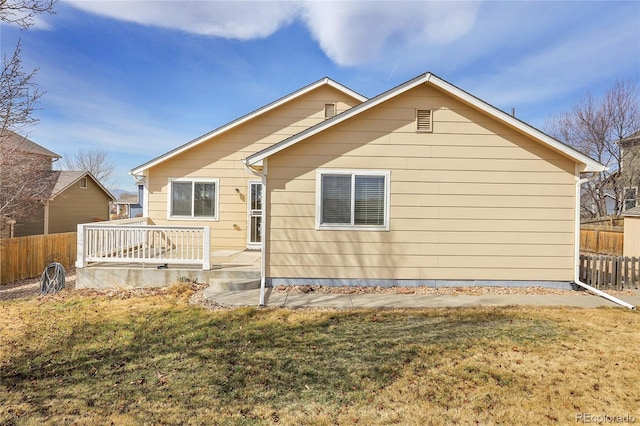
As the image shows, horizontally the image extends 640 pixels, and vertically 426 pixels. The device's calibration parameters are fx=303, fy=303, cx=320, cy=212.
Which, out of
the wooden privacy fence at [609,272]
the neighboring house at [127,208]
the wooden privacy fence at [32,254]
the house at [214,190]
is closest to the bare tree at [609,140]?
the wooden privacy fence at [609,272]

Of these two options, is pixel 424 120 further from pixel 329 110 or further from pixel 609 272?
pixel 609 272

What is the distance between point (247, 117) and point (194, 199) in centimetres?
337

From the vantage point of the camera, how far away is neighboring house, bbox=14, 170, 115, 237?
57.3 ft

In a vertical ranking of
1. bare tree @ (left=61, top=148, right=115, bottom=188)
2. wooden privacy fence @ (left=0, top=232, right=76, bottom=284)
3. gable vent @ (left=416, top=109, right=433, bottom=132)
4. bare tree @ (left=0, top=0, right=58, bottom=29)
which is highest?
bare tree @ (left=61, top=148, right=115, bottom=188)

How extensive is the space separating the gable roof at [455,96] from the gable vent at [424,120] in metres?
0.60

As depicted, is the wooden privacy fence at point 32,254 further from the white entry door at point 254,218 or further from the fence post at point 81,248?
the white entry door at point 254,218

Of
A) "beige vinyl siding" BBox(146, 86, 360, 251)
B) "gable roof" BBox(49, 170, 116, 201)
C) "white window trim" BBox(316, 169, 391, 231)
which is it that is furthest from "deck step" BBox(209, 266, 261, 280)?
"gable roof" BBox(49, 170, 116, 201)

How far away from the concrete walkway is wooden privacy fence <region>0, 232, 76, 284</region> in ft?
34.8

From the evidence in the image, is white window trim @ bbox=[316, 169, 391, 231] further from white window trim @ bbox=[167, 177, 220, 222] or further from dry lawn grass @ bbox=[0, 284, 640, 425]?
white window trim @ bbox=[167, 177, 220, 222]

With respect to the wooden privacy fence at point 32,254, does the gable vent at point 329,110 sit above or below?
above

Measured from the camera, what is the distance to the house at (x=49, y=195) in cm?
1502

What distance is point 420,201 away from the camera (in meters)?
7.28

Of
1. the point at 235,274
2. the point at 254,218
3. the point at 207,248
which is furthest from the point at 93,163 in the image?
the point at 235,274

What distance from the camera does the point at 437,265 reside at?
7.30 m
